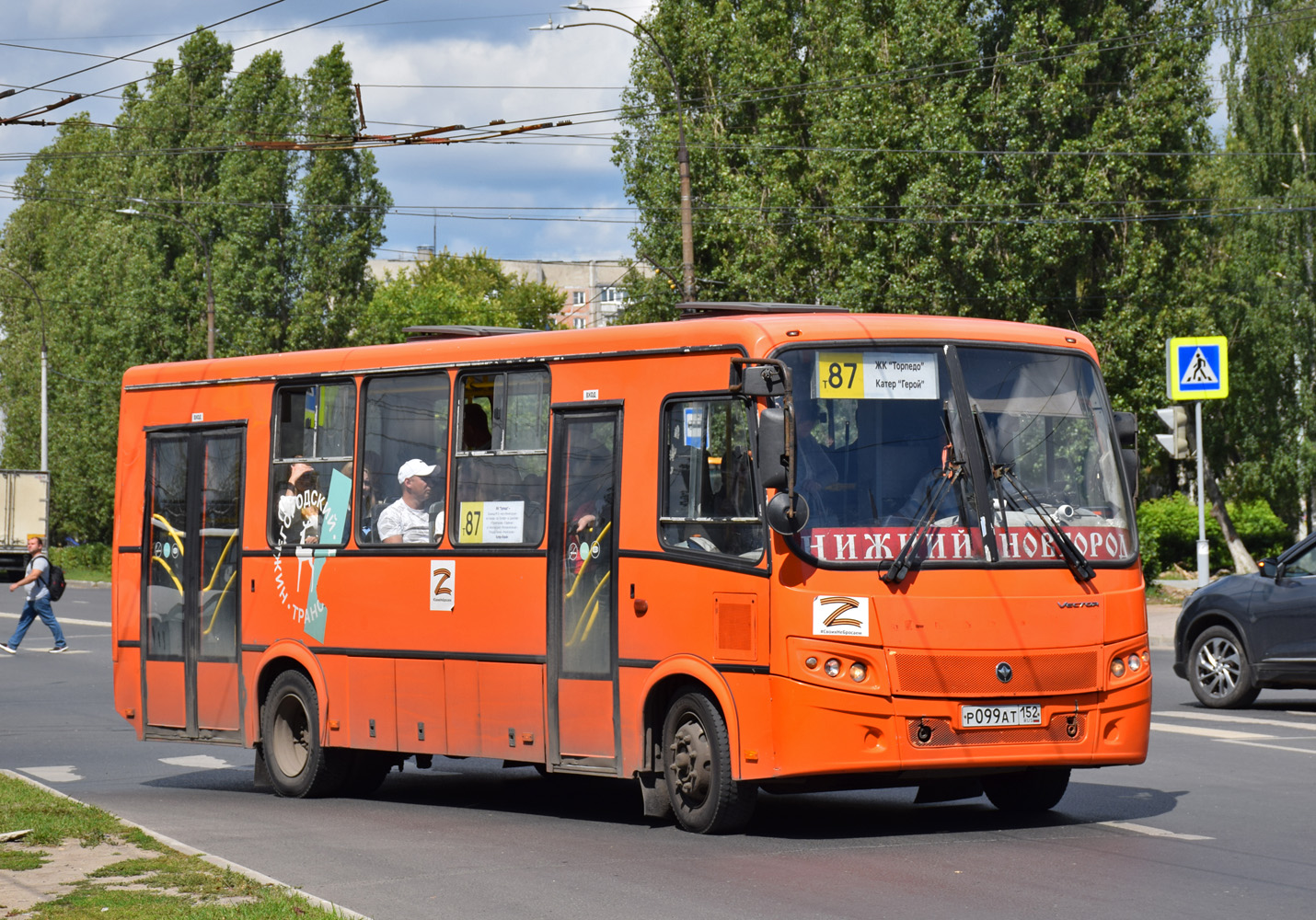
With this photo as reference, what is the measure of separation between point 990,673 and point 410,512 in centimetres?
423

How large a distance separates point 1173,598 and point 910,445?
28.3 m

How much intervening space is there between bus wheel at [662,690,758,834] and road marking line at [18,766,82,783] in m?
5.94

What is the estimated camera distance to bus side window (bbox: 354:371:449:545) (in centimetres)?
1182

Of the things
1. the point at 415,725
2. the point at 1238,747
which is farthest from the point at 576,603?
the point at 1238,747

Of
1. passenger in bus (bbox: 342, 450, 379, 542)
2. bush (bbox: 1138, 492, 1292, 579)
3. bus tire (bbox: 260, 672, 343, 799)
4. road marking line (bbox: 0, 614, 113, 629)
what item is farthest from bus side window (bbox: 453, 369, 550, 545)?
bush (bbox: 1138, 492, 1292, 579)

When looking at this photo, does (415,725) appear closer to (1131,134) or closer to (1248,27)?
(1131,134)

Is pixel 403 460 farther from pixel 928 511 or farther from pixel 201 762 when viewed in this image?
pixel 201 762

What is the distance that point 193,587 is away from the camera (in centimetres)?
1365

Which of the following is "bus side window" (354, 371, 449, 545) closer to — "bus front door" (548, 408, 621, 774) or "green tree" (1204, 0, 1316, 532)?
"bus front door" (548, 408, 621, 774)

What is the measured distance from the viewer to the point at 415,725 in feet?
38.5

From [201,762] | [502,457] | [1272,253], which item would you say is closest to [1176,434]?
[201,762]

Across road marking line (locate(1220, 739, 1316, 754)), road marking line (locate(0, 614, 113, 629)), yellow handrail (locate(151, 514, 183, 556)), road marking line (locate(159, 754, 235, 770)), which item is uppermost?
yellow handrail (locate(151, 514, 183, 556))

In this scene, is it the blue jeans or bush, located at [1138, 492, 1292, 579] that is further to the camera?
bush, located at [1138, 492, 1292, 579]

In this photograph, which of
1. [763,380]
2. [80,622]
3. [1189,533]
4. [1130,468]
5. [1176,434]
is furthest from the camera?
Answer: [1189,533]
